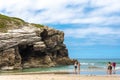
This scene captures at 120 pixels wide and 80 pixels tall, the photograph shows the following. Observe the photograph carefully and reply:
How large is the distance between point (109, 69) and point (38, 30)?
142 ft

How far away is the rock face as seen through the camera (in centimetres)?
8838

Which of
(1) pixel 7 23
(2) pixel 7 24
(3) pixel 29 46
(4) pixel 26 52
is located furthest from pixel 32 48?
(1) pixel 7 23

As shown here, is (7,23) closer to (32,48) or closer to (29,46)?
(29,46)

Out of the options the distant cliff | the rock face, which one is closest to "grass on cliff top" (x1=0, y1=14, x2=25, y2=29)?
the distant cliff

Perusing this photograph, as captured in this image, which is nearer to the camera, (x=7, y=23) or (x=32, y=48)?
(x=7, y=23)

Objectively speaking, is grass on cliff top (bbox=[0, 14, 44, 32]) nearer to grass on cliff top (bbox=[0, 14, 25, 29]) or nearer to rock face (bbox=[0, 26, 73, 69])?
grass on cliff top (bbox=[0, 14, 25, 29])

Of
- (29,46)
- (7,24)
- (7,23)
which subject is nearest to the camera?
(7,24)

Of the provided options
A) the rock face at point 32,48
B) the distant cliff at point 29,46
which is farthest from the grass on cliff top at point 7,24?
the rock face at point 32,48

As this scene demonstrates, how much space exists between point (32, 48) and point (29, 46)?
1.29 m

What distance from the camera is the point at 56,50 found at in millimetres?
113312

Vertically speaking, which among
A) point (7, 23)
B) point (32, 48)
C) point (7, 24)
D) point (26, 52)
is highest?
point (7, 23)

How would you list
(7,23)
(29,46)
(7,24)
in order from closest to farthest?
A: (7,24) < (29,46) < (7,23)

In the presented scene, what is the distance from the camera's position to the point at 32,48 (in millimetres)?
99875

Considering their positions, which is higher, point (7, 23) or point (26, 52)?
point (7, 23)
